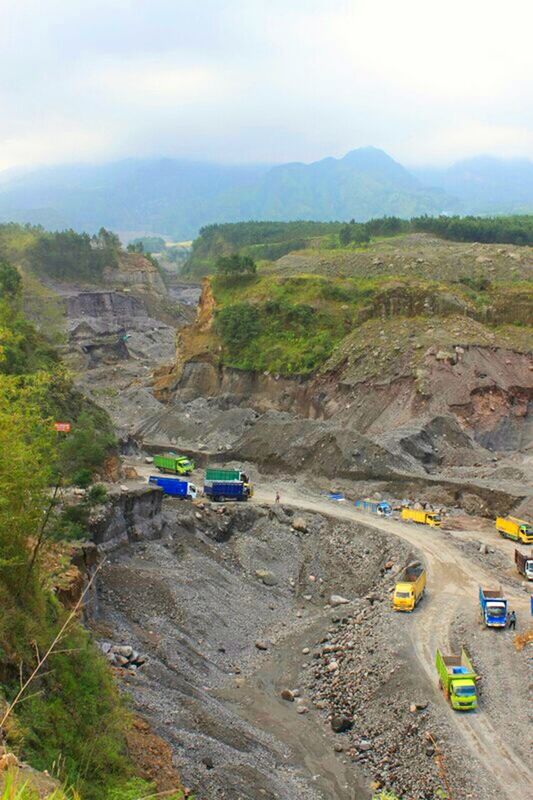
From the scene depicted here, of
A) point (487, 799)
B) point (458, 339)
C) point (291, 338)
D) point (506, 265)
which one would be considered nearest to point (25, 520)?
point (487, 799)

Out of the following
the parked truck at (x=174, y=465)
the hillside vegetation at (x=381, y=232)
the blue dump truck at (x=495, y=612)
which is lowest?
the parked truck at (x=174, y=465)

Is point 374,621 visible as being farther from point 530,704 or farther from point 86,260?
point 86,260

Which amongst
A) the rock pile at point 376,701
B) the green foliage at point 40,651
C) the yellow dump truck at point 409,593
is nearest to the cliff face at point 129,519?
the rock pile at point 376,701

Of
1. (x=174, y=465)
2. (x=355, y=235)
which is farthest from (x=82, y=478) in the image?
(x=355, y=235)

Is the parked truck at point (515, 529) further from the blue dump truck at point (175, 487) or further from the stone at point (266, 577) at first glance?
the blue dump truck at point (175, 487)

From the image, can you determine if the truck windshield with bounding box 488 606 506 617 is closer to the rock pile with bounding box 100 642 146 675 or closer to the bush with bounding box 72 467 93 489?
the rock pile with bounding box 100 642 146 675

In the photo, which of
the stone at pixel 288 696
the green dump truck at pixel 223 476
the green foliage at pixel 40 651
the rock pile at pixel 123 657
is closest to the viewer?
the green foliage at pixel 40 651

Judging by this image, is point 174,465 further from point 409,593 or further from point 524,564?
point 524,564
